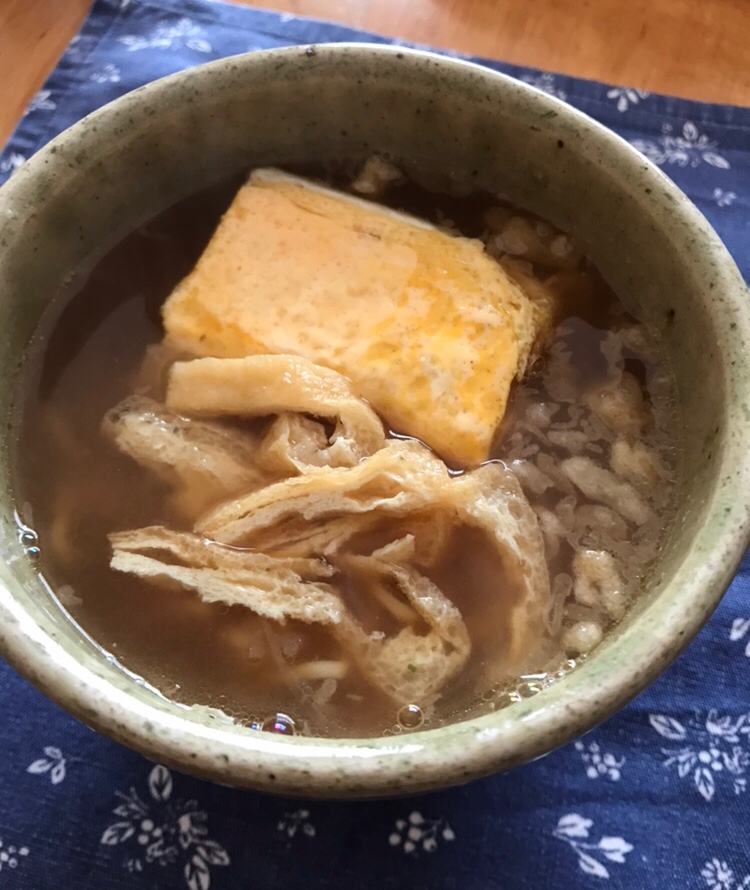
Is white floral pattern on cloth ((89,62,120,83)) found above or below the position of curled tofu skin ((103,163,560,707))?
above

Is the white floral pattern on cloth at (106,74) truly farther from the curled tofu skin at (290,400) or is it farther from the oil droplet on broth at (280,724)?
the oil droplet on broth at (280,724)

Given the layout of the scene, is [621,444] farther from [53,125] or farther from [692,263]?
[53,125]

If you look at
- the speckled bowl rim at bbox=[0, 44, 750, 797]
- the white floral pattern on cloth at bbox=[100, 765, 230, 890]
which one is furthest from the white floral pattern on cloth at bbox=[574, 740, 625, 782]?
the white floral pattern on cloth at bbox=[100, 765, 230, 890]

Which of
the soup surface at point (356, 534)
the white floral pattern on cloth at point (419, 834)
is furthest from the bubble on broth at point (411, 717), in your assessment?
the white floral pattern on cloth at point (419, 834)

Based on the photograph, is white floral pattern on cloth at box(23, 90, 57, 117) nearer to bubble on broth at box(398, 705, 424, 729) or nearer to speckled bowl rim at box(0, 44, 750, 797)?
speckled bowl rim at box(0, 44, 750, 797)

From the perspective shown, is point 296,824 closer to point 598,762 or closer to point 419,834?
point 419,834

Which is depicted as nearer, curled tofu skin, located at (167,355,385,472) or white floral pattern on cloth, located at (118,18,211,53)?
curled tofu skin, located at (167,355,385,472)

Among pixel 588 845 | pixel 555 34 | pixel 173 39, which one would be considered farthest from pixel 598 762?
pixel 173 39
